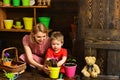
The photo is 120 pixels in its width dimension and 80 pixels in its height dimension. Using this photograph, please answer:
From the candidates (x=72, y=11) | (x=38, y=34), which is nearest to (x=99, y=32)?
(x=38, y=34)

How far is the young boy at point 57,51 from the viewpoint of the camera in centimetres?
277

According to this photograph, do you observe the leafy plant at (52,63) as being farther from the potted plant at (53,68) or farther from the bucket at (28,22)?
the bucket at (28,22)

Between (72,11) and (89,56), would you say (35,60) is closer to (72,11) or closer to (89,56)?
(89,56)

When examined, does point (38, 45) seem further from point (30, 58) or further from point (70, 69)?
point (70, 69)

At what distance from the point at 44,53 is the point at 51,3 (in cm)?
110

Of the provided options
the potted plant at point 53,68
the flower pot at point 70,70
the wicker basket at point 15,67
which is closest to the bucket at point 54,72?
the potted plant at point 53,68

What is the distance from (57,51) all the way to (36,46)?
266 millimetres

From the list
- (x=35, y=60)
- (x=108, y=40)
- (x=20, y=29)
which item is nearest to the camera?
(x=108, y=40)

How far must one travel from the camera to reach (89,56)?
2.78m

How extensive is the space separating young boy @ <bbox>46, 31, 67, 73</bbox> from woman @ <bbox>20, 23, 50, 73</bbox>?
0.11 metres

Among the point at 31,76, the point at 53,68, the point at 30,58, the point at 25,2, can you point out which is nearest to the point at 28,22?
the point at 25,2

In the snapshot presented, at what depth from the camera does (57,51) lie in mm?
2852

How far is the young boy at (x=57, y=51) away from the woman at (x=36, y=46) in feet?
0.37

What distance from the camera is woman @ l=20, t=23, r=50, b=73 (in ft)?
9.16
